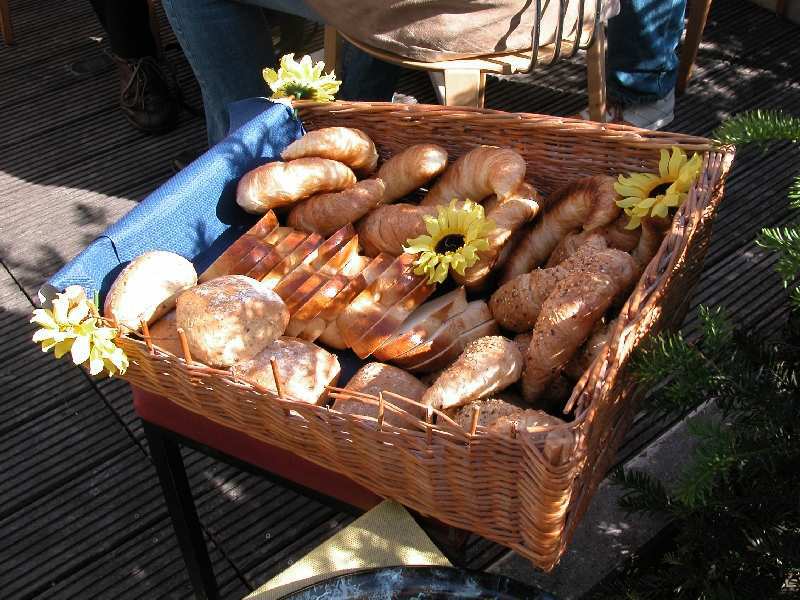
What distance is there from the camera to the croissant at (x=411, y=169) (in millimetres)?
1599

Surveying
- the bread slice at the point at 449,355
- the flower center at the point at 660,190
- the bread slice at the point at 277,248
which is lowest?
the bread slice at the point at 449,355

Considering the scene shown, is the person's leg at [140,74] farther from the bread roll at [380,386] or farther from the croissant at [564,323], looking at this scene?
the croissant at [564,323]

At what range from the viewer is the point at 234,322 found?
1285 millimetres

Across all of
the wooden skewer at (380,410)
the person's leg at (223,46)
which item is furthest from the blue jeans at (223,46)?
the wooden skewer at (380,410)

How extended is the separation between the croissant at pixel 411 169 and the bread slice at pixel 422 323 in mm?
264

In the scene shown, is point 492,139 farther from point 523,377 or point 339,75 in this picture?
point 339,75

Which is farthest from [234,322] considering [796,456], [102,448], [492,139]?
[102,448]

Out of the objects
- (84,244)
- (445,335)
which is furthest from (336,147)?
(84,244)

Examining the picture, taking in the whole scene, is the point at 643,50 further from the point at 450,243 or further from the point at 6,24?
the point at 6,24

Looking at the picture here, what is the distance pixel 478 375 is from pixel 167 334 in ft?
1.69

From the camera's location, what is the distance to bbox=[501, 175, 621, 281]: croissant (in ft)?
4.67

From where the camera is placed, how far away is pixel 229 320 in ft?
4.21

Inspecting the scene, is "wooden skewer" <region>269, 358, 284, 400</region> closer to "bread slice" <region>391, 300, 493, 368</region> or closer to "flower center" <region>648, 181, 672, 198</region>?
"bread slice" <region>391, 300, 493, 368</region>

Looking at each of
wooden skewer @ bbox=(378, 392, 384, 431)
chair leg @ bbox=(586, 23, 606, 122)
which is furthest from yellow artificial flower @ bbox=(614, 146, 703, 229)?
chair leg @ bbox=(586, 23, 606, 122)
